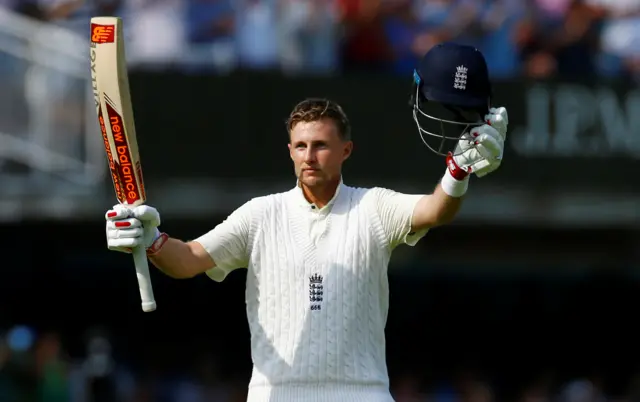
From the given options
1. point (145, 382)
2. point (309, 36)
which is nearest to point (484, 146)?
point (309, 36)

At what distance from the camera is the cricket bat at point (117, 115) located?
5.84m

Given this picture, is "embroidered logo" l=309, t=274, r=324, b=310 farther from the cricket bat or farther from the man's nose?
the cricket bat

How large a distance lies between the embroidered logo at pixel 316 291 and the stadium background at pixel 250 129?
6.18m

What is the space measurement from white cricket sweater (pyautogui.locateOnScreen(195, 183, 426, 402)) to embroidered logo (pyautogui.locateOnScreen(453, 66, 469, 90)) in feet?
1.64

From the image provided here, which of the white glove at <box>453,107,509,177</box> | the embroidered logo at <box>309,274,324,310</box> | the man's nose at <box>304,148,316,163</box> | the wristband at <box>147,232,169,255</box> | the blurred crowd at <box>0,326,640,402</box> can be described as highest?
the white glove at <box>453,107,509,177</box>

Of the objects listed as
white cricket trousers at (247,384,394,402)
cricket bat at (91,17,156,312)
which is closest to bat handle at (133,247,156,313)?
cricket bat at (91,17,156,312)

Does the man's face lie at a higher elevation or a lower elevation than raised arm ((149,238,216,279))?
higher

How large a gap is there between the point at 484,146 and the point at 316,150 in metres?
0.74

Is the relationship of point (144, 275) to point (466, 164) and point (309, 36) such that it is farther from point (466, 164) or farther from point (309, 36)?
point (309, 36)

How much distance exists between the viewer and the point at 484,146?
5438 millimetres

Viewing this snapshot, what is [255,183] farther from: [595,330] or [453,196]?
[453,196]

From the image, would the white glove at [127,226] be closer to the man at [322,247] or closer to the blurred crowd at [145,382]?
the man at [322,247]

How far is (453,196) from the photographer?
5590 millimetres

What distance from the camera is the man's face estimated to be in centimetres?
582
